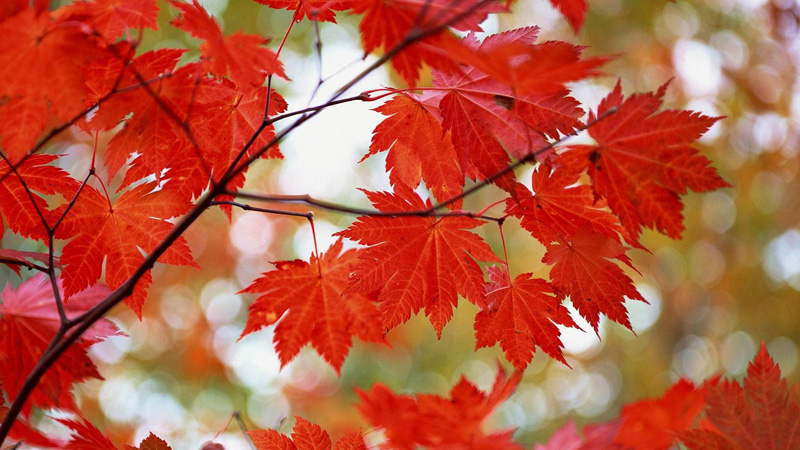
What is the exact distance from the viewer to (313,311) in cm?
94

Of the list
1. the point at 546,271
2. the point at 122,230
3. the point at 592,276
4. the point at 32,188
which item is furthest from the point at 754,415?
the point at 546,271

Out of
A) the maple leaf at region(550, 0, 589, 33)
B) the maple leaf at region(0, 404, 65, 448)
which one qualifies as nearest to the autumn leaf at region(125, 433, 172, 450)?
the maple leaf at region(0, 404, 65, 448)

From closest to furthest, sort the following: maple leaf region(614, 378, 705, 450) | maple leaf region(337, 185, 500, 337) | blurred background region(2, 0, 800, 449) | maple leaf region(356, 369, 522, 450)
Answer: maple leaf region(356, 369, 522, 450)
maple leaf region(614, 378, 705, 450)
maple leaf region(337, 185, 500, 337)
blurred background region(2, 0, 800, 449)

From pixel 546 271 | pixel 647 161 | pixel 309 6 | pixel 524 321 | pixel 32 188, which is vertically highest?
pixel 546 271

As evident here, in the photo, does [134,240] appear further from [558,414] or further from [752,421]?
[558,414]

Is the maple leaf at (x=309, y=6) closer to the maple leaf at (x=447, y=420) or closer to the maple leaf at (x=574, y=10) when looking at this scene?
the maple leaf at (x=574, y=10)

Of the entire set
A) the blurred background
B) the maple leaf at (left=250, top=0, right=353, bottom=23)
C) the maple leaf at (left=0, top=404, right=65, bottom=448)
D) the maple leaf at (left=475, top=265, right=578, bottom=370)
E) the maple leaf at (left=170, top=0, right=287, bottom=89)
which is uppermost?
the blurred background

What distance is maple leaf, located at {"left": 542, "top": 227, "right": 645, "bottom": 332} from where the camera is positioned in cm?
85

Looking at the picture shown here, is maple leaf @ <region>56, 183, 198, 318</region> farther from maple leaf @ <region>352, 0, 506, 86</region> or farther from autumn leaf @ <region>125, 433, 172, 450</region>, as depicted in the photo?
maple leaf @ <region>352, 0, 506, 86</region>

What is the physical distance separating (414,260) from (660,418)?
16.0 inches

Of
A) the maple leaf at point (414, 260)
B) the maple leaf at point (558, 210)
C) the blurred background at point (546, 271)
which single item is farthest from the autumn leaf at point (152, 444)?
the blurred background at point (546, 271)

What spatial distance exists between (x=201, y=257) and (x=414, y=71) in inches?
154

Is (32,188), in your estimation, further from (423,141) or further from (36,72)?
(423,141)

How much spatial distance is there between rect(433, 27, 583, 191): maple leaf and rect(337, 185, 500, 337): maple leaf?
0.12 m
